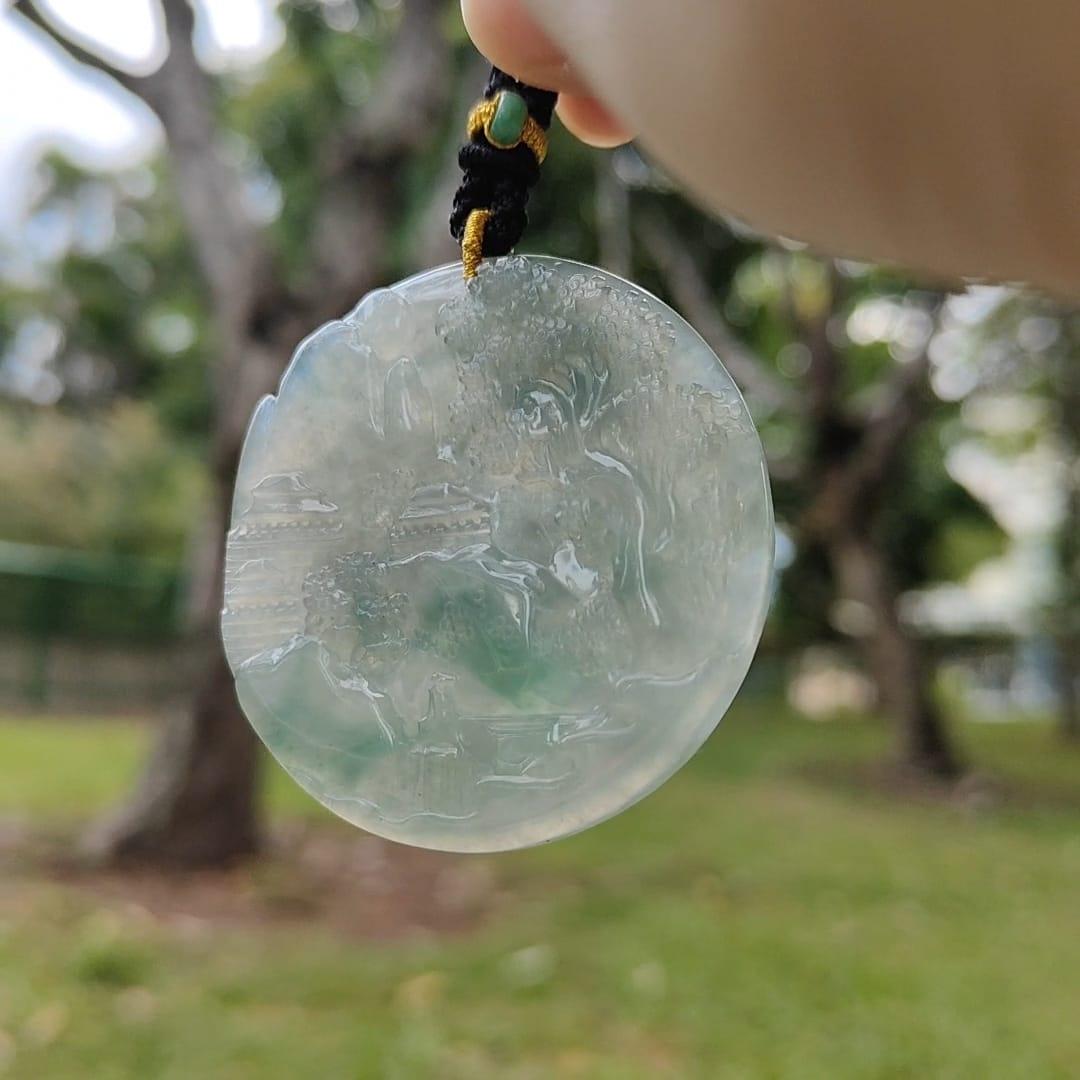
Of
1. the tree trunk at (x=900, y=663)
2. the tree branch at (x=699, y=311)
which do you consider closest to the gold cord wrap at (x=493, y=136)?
the tree branch at (x=699, y=311)

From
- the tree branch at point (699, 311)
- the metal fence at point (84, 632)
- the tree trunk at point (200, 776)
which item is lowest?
the metal fence at point (84, 632)

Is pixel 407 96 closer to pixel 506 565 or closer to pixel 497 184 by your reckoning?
pixel 497 184

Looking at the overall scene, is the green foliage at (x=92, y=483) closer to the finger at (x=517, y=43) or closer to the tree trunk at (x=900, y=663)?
the tree trunk at (x=900, y=663)

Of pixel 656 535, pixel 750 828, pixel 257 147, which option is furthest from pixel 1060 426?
pixel 656 535

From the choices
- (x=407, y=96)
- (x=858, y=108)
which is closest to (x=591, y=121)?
(x=858, y=108)

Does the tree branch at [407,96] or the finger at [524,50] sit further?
the tree branch at [407,96]

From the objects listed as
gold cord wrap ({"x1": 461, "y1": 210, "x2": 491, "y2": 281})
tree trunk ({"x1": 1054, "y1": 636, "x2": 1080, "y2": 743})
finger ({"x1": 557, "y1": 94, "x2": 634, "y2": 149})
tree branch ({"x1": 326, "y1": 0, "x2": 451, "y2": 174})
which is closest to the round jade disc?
gold cord wrap ({"x1": 461, "y1": 210, "x2": 491, "y2": 281})

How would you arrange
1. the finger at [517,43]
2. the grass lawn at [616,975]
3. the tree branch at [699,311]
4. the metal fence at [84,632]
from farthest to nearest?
the metal fence at [84,632]
the tree branch at [699,311]
the grass lawn at [616,975]
the finger at [517,43]
